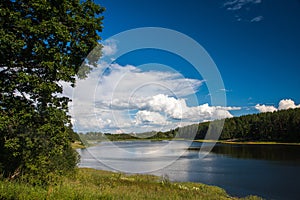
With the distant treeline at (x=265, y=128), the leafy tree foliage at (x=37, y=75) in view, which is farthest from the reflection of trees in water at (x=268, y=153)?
the leafy tree foliage at (x=37, y=75)

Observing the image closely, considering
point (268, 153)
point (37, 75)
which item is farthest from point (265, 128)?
point (37, 75)

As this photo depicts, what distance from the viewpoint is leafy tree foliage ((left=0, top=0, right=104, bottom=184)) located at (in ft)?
A: 36.4

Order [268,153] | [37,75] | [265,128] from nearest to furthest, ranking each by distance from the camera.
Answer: [37,75] → [268,153] → [265,128]

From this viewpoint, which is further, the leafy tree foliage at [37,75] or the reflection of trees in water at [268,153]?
the reflection of trees in water at [268,153]

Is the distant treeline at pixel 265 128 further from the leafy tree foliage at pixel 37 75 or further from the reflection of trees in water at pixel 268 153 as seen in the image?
the leafy tree foliage at pixel 37 75

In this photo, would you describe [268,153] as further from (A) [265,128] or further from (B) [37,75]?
(A) [265,128]

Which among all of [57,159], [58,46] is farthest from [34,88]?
[57,159]

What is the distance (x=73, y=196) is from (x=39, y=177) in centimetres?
462

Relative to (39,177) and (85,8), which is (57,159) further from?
(85,8)

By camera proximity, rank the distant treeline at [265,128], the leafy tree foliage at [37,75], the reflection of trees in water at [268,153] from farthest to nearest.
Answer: the distant treeline at [265,128] < the reflection of trees in water at [268,153] < the leafy tree foliage at [37,75]

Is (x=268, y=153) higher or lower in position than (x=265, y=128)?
lower

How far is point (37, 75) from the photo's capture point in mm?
11938

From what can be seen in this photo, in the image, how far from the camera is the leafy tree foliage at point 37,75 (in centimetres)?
1109

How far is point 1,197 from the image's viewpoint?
784cm
